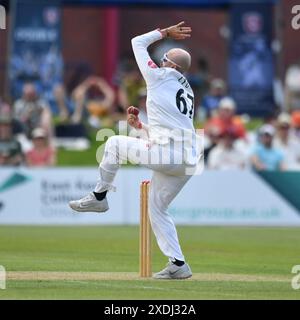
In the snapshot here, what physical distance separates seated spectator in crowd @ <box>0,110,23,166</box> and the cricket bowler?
1080cm

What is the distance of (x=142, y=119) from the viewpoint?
2341 centimetres

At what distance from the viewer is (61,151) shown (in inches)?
1062

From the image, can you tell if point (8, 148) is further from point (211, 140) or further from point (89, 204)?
point (89, 204)

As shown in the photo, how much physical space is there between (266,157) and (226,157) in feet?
2.63

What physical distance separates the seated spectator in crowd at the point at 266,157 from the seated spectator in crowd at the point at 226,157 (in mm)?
237

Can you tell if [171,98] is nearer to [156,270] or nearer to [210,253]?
[156,270]

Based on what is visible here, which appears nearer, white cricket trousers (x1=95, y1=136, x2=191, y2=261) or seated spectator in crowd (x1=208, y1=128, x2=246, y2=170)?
white cricket trousers (x1=95, y1=136, x2=191, y2=261)

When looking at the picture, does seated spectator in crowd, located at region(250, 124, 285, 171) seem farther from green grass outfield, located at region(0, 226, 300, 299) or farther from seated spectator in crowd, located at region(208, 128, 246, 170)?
green grass outfield, located at region(0, 226, 300, 299)

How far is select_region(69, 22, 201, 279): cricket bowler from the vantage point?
12.5 m

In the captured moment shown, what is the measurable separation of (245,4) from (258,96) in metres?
2.23

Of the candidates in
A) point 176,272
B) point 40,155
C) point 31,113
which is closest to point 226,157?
point 40,155

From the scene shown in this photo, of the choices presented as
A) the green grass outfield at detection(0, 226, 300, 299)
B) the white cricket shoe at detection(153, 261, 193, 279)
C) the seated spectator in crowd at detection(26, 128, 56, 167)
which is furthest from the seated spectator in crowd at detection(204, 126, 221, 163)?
the white cricket shoe at detection(153, 261, 193, 279)

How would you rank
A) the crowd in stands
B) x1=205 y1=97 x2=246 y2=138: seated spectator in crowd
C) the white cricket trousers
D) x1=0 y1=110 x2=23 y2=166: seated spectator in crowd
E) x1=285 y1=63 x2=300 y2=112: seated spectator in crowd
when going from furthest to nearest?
x1=285 y1=63 x2=300 y2=112: seated spectator in crowd → x1=205 y1=97 x2=246 y2=138: seated spectator in crowd → the crowd in stands → x1=0 y1=110 x2=23 y2=166: seated spectator in crowd → the white cricket trousers

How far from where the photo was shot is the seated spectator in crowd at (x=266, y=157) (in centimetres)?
2370
